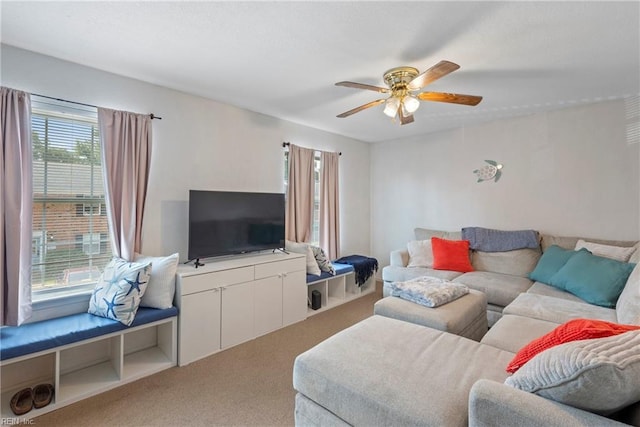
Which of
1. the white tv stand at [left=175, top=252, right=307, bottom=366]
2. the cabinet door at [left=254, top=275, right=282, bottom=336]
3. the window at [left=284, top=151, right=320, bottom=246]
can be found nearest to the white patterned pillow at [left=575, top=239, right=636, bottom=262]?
the white tv stand at [left=175, top=252, right=307, bottom=366]

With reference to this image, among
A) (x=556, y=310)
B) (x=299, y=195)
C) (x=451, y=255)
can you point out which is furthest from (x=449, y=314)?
(x=299, y=195)

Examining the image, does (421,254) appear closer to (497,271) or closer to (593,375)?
(497,271)

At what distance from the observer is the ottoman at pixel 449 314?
213 cm

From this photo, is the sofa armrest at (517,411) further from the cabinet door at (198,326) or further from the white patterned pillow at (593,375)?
the cabinet door at (198,326)

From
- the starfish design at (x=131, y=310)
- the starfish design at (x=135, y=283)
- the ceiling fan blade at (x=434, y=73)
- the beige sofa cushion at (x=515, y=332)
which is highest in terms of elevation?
the ceiling fan blade at (x=434, y=73)

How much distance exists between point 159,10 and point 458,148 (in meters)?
3.88

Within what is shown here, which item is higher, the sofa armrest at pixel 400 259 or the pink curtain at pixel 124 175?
the pink curtain at pixel 124 175

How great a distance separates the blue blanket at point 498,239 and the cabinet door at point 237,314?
290 cm

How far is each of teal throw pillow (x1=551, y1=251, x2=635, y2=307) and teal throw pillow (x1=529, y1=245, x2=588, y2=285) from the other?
13 cm

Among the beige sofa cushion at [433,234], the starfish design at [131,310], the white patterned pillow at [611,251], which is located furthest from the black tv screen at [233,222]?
the white patterned pillow at [611,251]

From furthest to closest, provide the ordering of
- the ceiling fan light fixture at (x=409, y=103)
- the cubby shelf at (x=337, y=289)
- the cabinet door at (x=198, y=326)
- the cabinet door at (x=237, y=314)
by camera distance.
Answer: the cubby shelf at (x=337, y=289)
the cabinet door at (x=237, y=314)
the cabinet door at (x=198, y=326)
the ceiling fan light fixture at (x=409, y=103)

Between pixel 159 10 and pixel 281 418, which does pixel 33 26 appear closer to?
pixel 159 10

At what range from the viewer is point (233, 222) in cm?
304

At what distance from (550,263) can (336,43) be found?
305cm
